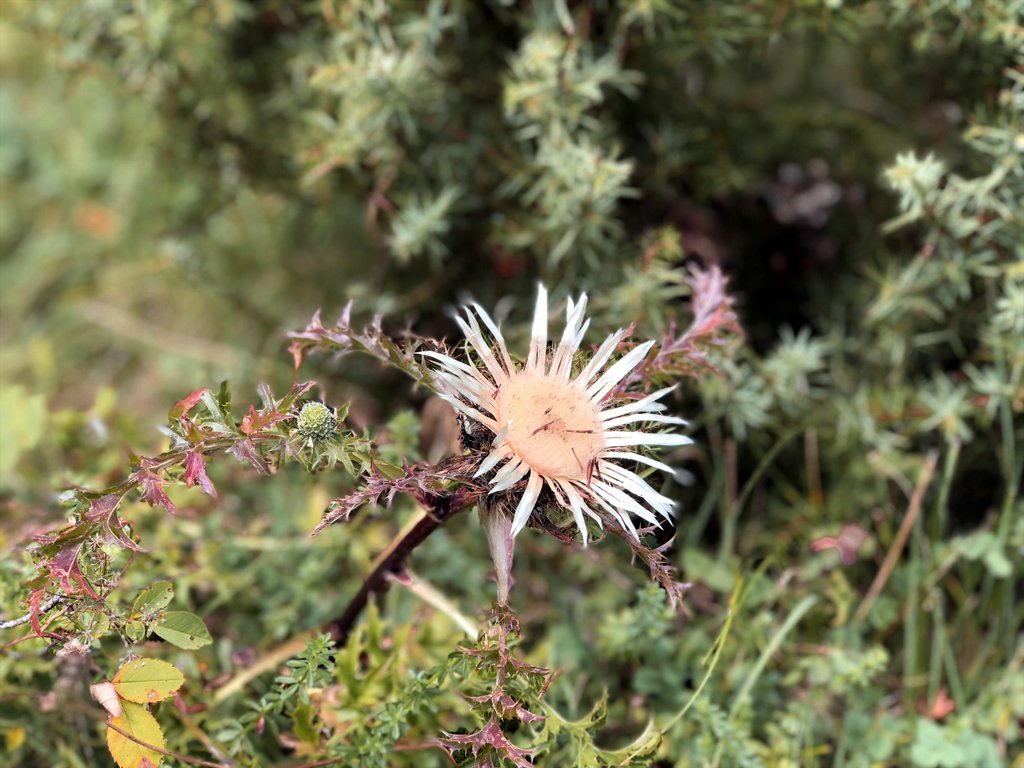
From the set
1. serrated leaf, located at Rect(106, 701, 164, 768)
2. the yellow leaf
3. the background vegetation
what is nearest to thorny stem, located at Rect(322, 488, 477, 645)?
the background vegetation

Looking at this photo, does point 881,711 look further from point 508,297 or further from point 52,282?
point 52,282

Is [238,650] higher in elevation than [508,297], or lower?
lower

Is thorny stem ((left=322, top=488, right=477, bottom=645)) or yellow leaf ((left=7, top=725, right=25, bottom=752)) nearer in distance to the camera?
thorny stem ((left=322, top=488, right=477, bottom=645))

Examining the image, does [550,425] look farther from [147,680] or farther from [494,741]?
[147,680]

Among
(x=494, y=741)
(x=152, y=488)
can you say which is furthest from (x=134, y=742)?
(x=494, y=741)

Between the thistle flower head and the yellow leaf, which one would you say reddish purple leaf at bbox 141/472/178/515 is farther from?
the yellow leaf

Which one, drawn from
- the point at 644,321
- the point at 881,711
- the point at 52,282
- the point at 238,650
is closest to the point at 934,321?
the point at 644,321
